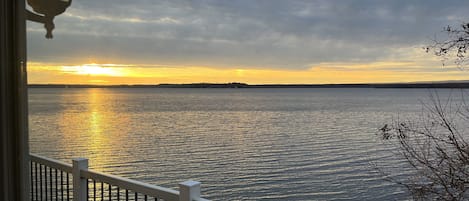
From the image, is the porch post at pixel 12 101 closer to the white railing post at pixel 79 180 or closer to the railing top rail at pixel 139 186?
the railing top rail at pixel 139 186

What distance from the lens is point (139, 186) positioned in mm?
1847

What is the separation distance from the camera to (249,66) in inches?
854

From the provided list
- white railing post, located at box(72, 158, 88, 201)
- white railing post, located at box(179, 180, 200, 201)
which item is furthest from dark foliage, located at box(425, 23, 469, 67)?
white railing post, located at box(72, 158, 88, 201)

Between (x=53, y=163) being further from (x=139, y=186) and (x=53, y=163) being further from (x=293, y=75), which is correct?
(x=293, y=75)

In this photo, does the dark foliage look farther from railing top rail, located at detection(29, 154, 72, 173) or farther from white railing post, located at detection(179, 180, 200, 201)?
railing top rail, located at detection(29, 154, 72, 173)

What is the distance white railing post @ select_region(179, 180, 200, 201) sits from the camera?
1658mm

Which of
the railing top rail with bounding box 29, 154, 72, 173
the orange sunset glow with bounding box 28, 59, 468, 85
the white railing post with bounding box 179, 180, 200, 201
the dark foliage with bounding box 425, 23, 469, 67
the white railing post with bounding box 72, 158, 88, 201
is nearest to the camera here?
the white railing post with bounding box 179, 180, 200, 201

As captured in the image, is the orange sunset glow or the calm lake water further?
the orange sunset glow

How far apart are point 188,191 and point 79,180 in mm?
892

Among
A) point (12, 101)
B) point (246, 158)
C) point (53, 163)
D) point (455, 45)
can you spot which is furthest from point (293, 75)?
point (12, 101)

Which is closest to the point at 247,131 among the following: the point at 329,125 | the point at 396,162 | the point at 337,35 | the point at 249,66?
the point at 249,66

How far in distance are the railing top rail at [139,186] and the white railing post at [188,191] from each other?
0.04 meters

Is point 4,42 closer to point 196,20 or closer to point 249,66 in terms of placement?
point 196,20

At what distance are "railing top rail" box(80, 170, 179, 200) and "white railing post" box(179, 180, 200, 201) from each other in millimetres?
42
